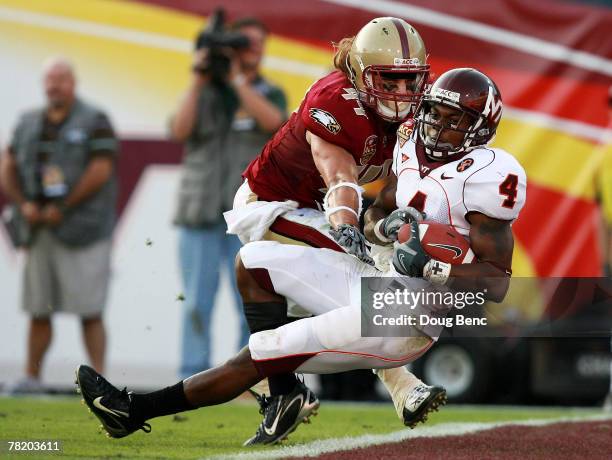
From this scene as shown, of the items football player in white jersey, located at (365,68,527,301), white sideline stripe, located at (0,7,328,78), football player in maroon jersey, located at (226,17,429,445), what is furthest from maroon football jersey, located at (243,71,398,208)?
white sideline stripe, located at (0,7,328,78)

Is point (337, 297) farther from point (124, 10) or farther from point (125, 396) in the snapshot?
point (124, 10)

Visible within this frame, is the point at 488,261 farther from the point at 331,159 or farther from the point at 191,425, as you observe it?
the point at 191,425

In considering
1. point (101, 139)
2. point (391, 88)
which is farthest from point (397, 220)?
point (101, 139)

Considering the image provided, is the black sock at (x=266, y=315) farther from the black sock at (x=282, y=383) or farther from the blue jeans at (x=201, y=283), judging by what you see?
the blue jeans at (x=201, y=283)

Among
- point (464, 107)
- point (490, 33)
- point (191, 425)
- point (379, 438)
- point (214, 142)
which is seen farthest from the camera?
point (490, 33)

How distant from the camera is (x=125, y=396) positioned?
4273 millimetres

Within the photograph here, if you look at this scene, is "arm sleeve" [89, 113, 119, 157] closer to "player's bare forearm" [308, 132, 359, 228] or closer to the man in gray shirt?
the man in gray shirt

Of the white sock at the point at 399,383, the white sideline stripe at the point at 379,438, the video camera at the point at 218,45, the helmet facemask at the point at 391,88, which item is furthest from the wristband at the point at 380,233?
the video camera at the point at 218,45

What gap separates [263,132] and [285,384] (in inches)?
113

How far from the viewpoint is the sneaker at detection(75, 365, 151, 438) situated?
4250 millimetres

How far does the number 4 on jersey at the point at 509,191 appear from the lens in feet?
13.0

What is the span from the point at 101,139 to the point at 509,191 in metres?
3.85

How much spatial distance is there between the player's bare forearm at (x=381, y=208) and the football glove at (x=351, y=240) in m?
0.44

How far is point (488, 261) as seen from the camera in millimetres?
3969
